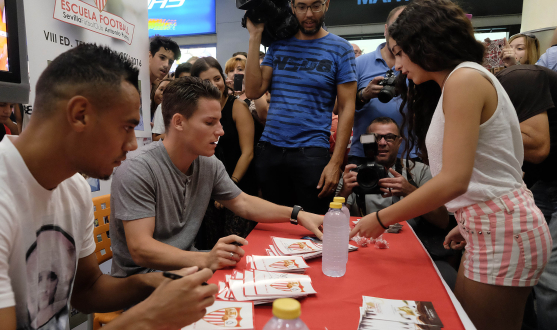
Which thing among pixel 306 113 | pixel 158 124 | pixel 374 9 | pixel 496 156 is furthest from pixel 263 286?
pixel 374 9

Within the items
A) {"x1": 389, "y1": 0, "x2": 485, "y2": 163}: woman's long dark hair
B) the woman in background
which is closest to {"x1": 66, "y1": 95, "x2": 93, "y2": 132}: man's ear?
{"x1": 389, "y1": 0, "x2": 485, "y2": 163}: woman's long dark hair

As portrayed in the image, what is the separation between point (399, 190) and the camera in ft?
5.43

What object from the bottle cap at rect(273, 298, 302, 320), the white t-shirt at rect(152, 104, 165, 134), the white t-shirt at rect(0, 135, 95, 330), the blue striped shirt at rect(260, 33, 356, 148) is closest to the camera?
the bottle cap at rect(273, 298, 302, 320)

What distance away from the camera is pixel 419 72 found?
47.6 inches

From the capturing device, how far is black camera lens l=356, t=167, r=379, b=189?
157 centimetres

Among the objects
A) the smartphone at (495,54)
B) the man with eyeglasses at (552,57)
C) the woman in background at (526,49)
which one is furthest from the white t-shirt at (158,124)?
the woman in background at (526,49)

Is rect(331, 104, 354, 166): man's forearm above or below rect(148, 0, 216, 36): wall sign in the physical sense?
below

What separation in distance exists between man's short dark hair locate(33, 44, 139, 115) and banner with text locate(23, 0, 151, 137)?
91 cm

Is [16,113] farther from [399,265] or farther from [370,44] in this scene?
[370,44]

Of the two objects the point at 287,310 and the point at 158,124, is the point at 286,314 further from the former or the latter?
the point at 158,124

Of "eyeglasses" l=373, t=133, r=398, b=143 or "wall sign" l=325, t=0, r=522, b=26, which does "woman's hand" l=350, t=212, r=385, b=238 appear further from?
"wall sign" l=325, t=0, r=522, b=26

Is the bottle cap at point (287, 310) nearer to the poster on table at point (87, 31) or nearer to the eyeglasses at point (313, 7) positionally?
the poster on table at point (87, 31)

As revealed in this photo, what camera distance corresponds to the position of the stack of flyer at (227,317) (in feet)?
2.47

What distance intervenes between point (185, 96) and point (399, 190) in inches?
42.9
